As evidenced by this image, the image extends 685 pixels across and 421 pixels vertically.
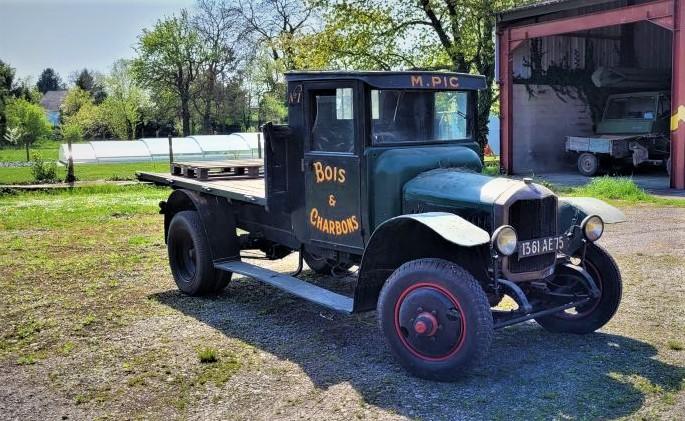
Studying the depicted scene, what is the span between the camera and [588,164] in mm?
19766

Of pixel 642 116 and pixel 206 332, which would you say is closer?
pixel 206 332

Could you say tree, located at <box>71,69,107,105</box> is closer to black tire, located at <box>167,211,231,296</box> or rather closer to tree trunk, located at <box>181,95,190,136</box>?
tree trunk, located at <box>181,95,190,136</box>

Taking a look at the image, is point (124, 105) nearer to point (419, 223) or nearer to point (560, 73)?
point (560, 73)

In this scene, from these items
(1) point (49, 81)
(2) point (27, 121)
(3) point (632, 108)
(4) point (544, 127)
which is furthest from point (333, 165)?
(1) point (49, 81)

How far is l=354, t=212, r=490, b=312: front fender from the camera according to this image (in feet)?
15.5

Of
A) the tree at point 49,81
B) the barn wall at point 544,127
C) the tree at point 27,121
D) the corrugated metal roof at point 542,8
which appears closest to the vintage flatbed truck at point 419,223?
the corrugated metal roof at point 542,8

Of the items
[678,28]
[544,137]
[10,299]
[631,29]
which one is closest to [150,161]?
[544,137]

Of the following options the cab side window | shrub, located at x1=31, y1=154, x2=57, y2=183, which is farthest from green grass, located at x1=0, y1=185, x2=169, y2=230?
the cab side window

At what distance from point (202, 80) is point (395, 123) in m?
43.5

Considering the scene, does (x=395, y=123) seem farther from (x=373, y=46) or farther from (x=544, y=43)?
(x=373, y=46)

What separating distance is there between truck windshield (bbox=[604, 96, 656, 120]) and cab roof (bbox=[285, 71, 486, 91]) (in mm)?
15126

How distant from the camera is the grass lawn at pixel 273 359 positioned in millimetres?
4336

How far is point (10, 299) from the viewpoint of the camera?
7.23 metres

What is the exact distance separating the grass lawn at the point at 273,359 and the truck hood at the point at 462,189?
1140 millimetres
